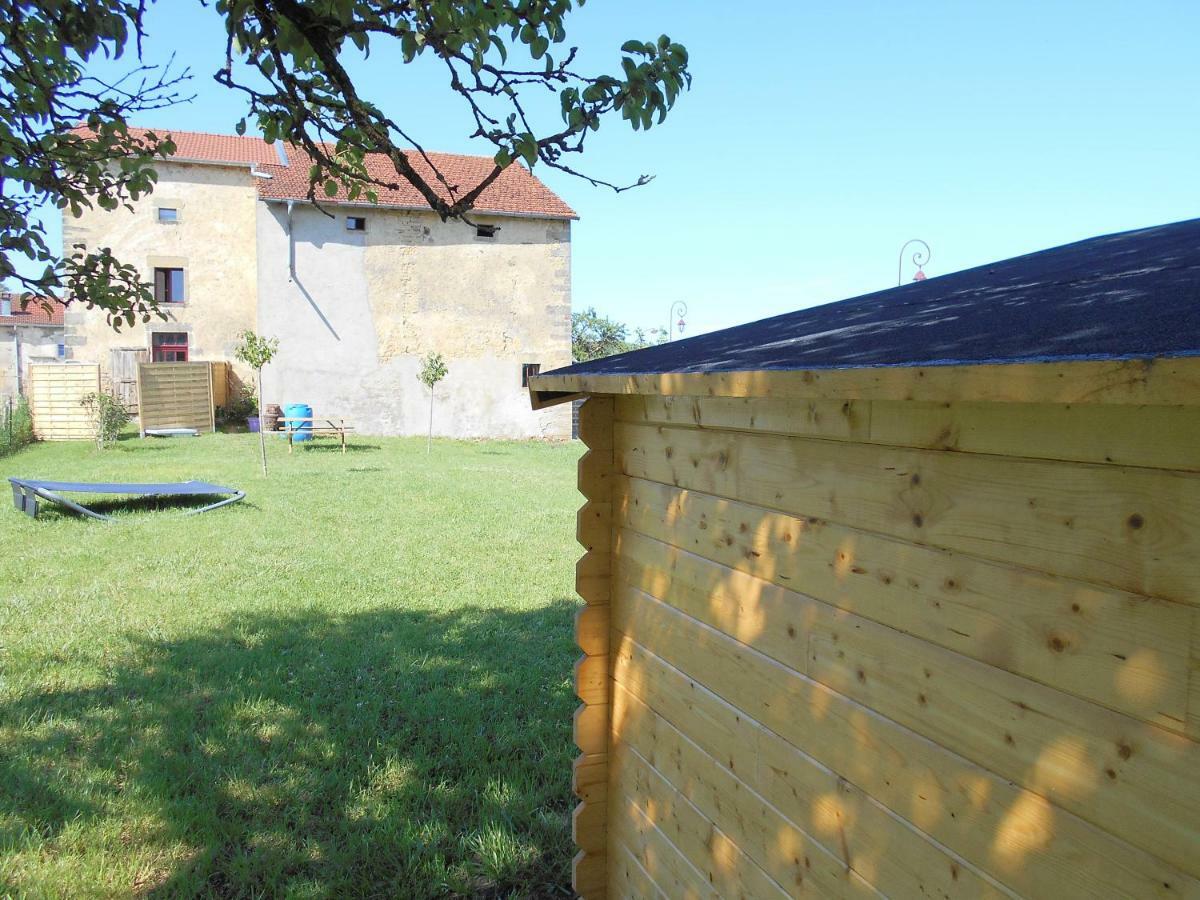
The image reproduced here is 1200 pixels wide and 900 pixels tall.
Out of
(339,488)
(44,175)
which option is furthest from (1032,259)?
(339,488)

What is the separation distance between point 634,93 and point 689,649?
2.09 meters

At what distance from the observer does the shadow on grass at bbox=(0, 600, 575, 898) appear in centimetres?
350

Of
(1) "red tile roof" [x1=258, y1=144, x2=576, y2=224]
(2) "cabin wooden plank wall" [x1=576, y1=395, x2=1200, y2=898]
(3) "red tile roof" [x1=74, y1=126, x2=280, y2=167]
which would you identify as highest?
(3) "red tile roof" [x1=74, y1=126, x2=280, y2=167]

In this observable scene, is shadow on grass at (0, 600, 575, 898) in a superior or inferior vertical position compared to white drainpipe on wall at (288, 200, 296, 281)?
inferior

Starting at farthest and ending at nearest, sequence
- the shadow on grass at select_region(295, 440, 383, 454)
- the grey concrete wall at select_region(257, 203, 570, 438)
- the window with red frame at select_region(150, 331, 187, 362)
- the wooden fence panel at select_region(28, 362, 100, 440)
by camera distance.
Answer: the window with red frame at select_region(150, 331, 187, 362) < the grey concrete wall at select_region(257, 203, 570, 438) < the wooden fence panel at select_region(28, 362, 100, 440) < the shadow on grass at select_region(295, 440, 383, 454)

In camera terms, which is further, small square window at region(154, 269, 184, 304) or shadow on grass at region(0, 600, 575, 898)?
small square window at region(154, 269, 184, 304)

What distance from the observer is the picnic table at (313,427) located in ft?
63.9

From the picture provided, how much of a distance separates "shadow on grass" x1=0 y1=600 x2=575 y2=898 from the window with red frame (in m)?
24.8

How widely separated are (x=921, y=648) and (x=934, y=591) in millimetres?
136

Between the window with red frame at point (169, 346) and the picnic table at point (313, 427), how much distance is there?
7060mm

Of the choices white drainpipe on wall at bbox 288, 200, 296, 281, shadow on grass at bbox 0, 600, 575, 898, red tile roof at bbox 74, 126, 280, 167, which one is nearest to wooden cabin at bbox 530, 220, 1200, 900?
shadow on grass at bbox 0, 600, 575, 898

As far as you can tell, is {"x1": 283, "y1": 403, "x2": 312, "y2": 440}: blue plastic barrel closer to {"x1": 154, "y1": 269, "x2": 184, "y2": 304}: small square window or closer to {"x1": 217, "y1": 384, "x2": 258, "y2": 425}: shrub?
A: {"x1": 217, "y1": 384, "x2": 258, "y2": 425}: shrub

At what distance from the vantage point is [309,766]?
4.23 metres

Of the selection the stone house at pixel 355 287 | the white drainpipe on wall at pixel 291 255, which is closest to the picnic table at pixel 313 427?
the stone house at pixel 355 287
